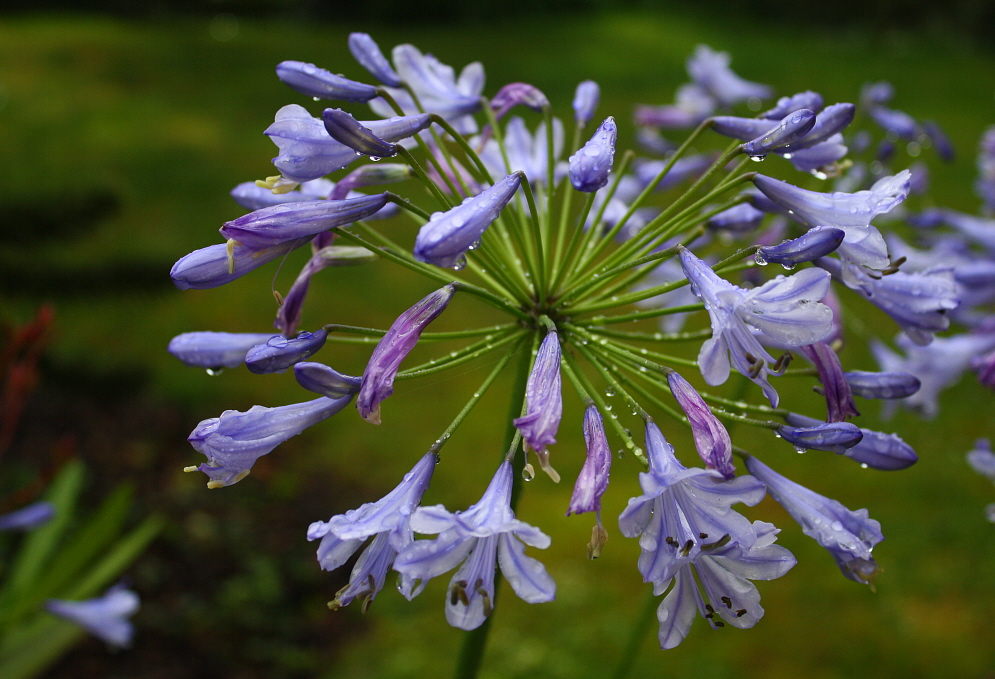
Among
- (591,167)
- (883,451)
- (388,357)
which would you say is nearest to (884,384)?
(883,451)

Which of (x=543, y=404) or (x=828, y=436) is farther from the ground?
(x=543, y=404)

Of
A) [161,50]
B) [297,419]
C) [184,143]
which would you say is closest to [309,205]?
[297,419]

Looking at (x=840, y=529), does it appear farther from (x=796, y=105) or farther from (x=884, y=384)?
(x=796, y=105)

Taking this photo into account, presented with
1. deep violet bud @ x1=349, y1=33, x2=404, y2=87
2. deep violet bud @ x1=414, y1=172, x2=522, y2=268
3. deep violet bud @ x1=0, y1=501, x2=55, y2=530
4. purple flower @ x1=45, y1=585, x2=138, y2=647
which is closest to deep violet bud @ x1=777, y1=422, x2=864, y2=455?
deep violet bud @ x1=414, y1=172, x2=522, y2=268

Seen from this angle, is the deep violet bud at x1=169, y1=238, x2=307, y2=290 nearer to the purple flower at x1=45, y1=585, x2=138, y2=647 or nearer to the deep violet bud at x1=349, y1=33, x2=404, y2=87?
the deep violet bud at x1=349, y1=33, x2=404, y2=87

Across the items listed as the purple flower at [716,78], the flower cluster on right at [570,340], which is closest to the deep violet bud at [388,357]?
the flower cluster on right at [570,340]

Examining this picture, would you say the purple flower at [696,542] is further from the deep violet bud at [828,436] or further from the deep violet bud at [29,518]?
the deep violet bud at [29,518]
